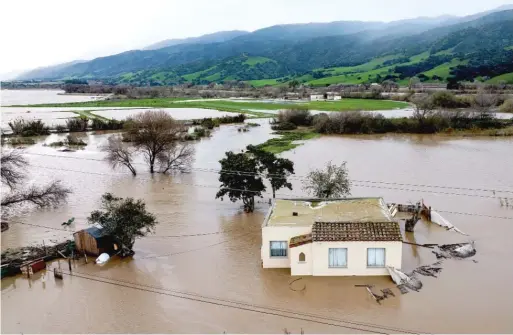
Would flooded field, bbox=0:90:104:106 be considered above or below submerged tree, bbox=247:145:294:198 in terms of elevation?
below

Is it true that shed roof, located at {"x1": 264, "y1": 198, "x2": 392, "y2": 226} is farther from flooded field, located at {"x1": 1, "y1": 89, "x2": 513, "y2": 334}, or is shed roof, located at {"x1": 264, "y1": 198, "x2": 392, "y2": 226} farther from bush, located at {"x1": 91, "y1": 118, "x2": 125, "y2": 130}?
bush, located at {"x1": 91, "y1": 118, "x2": 125, "y2": 130}

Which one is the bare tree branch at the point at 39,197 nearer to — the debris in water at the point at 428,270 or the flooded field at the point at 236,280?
the flooded field at the point at 236,280

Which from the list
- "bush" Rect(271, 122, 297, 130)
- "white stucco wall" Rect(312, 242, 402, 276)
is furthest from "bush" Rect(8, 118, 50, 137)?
"white stucco wall" Rect(312, 242, 402, 276)

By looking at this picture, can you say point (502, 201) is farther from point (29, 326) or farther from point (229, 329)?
point (29, 326)

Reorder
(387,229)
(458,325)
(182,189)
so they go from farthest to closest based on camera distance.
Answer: (182,189) < (387,229) < (458,325)

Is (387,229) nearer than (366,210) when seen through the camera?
Yes

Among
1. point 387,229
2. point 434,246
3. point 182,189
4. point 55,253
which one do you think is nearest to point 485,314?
point 387,229

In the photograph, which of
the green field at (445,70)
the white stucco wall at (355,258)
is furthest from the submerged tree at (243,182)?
the green field at (445,70)

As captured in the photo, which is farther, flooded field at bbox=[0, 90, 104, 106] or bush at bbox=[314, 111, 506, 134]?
flooded field at bbox=[0, 90, 104, 106]
